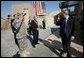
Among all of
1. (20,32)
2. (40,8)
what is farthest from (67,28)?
(40,8)

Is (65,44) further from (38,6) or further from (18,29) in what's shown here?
(38,6)

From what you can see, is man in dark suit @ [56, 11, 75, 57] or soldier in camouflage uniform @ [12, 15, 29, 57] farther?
soldier in camouflage uniform @ [12, 15, 29, 57]

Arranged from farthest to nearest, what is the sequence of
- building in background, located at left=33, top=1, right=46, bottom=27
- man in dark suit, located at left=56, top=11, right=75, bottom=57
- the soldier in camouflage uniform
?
building in background, located at left=33, top=1, right=46, bottom=27
the soldier in camouflage uniform
man in dark suit, located at left=56, top=11, right=75, bottom=57

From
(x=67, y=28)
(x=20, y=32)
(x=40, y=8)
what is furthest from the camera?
(x=40, y=8)

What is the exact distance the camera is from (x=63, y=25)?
4516 mm

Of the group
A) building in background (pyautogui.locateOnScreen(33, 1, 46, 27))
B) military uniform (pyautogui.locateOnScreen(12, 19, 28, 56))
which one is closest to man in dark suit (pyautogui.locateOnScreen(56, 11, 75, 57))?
military uniform (pyautogui.locateOnScreen(12, 19, 28, 56))

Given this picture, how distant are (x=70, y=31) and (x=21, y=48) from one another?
192 cm

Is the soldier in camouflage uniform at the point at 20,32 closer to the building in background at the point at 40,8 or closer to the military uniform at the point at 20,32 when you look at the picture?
the military uniform at the point at 20,32

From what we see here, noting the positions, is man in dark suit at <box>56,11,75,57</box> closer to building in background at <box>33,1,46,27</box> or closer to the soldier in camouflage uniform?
the soldier in camouflage uniform

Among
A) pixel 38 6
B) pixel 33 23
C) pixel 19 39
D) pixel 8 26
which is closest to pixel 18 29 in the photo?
pixel 19 39

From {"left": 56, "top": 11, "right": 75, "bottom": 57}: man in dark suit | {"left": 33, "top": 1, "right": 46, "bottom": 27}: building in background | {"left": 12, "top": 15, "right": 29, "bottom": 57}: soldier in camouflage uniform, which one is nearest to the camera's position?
{"left": 56, "top": 11, "right": 75, "bottom": 57}: man in dark suit

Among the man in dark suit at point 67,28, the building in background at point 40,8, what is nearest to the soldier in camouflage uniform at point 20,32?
the man in dark suit at point 67,28

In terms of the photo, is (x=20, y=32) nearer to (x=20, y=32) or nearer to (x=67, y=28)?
(x=20, y=32)

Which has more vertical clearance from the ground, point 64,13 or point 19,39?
point 64,13
